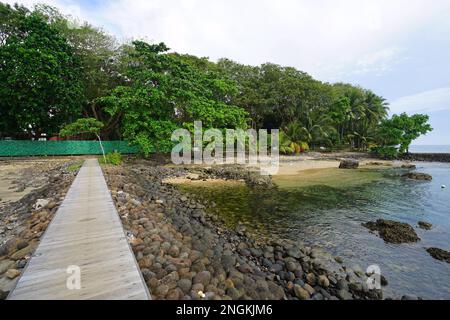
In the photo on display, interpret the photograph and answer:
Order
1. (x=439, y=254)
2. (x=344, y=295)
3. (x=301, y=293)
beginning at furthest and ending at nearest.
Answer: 1. (x=439, y=254)
2. (x=344, y=295)
3. (x=301, y=293)

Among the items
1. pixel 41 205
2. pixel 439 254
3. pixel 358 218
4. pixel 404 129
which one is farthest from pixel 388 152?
pixel 41 205

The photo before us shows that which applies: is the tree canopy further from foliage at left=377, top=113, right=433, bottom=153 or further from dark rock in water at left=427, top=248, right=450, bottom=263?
dark rock in water at left=427, top=248, right=450, bottom=263

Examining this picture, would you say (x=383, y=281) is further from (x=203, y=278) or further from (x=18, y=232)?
(x=18, y=232)

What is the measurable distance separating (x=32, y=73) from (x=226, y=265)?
23.9 metres

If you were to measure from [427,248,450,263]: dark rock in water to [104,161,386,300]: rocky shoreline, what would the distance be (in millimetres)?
2441

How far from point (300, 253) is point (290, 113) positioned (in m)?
34.5

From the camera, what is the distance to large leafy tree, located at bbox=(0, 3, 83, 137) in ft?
66.1

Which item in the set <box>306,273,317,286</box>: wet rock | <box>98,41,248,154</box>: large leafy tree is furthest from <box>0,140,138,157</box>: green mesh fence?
<box>306,273,317,286</box>: wet rock

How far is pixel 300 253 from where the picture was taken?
19.8 feet

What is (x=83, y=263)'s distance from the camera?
3.68m

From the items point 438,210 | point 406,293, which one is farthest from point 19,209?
point 438,210

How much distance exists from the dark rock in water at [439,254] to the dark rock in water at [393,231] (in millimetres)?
643
